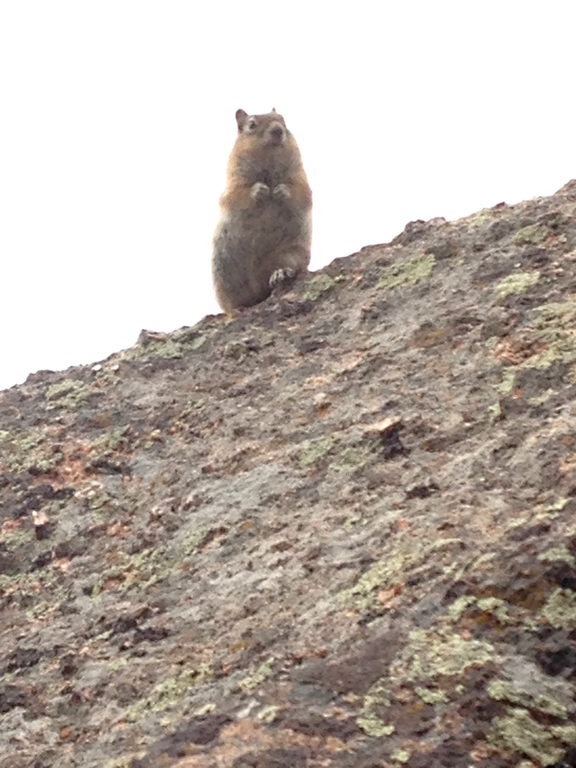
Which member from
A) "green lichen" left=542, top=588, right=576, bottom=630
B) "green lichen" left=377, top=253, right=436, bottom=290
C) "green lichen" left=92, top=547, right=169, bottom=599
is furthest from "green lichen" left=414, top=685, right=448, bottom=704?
"green lichen" left=377, top=253, right=436, bottom=290

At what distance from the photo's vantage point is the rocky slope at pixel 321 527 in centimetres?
367

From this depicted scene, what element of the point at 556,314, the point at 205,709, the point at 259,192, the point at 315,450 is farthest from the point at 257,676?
the point at 259,192

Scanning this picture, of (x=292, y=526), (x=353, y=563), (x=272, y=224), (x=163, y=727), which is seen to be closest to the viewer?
(x=163, y=727)

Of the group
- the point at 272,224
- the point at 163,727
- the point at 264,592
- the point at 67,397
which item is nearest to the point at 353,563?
the point at 264,592

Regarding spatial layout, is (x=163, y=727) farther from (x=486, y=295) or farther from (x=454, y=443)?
(x=486, y=295)

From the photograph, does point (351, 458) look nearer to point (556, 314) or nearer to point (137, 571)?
point (137, 571)

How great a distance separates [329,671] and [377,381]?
2.13 metres

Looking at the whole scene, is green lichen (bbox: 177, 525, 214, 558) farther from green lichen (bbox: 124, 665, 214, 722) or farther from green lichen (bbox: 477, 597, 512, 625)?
green lichen (bbox: 477, 597, 512, 625)

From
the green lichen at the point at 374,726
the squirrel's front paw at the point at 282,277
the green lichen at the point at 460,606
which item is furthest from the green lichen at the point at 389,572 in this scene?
the squirrel's front paw at the point at 282,277

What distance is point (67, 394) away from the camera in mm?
6926

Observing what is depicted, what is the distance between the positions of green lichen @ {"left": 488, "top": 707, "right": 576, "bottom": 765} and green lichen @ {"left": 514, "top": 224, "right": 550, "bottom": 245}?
344 centimetres

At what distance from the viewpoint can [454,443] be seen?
16.3 ft

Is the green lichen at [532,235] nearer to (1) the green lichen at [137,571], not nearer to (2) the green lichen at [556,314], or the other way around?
(2) the green lichen at [556,314]

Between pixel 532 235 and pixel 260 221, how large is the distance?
164 inches
